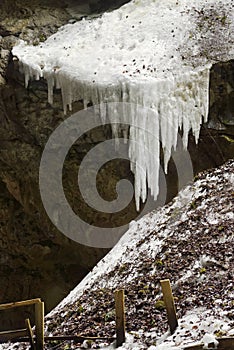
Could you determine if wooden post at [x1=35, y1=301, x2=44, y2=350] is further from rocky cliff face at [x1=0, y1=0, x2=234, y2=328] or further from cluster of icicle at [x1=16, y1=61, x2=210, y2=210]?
rocky cliff face at [x1=0, y1=0, x2=234, y2=328]

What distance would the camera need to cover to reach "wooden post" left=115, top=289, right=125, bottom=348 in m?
6.23

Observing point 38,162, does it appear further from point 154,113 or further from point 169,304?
point 169,304

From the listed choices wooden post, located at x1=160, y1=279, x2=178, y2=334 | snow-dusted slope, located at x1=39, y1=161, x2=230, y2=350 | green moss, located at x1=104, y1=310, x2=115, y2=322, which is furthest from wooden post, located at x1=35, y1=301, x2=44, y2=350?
wooden post, located at x1=160, y1=279, x2=178, y2=334

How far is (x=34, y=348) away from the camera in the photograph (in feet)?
21.9

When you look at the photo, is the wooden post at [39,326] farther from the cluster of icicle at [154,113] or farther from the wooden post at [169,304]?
the cluster of icicle at [154,113]

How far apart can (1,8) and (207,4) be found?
4.67m

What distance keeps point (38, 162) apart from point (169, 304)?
7935mm

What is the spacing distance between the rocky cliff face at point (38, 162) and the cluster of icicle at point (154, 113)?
0.44 meters

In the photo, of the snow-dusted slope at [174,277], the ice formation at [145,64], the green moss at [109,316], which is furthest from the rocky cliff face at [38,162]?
the green moss at [109,316]

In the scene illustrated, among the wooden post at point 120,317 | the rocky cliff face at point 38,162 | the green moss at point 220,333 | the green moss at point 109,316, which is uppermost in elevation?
the rocky cliff face at point 38,162

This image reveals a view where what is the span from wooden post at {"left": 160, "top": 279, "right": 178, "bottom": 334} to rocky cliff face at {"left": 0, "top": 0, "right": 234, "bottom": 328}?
21.8ft

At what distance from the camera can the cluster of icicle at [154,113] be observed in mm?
11742

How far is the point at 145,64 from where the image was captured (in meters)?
12.4

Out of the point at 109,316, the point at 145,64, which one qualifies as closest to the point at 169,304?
the point at 109,316
